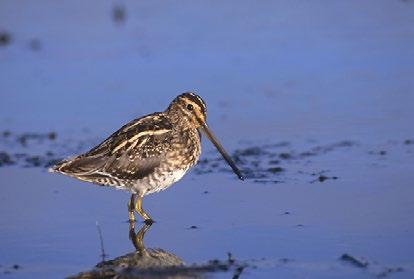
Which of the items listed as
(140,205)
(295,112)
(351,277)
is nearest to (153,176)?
(140,205)

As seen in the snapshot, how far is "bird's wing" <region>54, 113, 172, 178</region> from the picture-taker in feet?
30.0

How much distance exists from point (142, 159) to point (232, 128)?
3010mm

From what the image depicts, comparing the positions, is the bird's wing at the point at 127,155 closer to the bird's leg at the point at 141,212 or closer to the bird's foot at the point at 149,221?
the bird's leg at the point at 141,212

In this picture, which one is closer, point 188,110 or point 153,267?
point 153,267

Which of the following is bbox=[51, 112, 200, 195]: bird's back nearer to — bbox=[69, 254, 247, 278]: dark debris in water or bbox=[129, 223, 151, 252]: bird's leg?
bbox=[129, 223, 151, 252]: bird's leg

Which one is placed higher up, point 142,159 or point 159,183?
point 142,159

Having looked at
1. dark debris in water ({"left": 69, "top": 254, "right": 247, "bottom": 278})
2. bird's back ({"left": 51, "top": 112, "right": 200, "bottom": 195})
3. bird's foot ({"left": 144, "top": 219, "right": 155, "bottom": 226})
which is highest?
bird's back ({"left": 51, "top": 112, "right": 200, "bottom": 195})

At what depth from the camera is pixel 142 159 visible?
9172mm

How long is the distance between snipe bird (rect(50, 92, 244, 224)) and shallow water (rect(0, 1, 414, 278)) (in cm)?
28

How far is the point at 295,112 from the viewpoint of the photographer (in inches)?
488

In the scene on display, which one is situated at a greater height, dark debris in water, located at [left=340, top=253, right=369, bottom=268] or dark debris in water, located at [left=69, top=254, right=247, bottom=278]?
dark debris in water, located at [left=69, top=254, right=247, bottom=278]

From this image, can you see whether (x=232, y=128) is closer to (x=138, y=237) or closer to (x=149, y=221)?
(x=149, y=221)

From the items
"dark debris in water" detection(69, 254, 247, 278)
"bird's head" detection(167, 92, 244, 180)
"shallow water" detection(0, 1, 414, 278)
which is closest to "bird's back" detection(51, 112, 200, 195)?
"bird's head" detection(167, 92, 244, 180)

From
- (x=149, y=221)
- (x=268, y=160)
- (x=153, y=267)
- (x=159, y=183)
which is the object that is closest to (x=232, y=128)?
(x=268, y=160)
